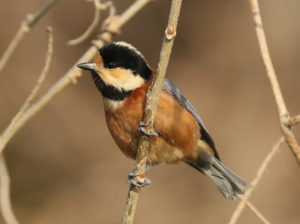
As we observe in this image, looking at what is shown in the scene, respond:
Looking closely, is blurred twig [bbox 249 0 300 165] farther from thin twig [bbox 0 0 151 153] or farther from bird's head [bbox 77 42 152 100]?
bird's head [bbox 77 42 152 100]

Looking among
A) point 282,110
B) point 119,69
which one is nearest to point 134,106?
point 119,69

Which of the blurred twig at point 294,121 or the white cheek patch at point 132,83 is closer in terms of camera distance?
the blurred twig at point 294,121

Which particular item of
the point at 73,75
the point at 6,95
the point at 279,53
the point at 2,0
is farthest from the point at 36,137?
the point at 73,75

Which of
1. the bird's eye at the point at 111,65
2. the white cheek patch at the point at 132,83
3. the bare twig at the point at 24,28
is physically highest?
the bare twig at the point at 24,28

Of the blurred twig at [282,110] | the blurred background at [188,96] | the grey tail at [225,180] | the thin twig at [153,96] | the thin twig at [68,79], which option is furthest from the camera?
the blurred background at [188,96]

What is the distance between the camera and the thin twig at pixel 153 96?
108 inches

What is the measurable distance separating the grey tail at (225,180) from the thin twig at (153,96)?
A: 176 cm

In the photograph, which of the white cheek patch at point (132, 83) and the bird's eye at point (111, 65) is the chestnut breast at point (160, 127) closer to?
the white cheek patch at point (132, 83)

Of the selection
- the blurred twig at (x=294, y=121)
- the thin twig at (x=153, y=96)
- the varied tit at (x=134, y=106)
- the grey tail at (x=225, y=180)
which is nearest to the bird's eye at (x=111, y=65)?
the varied tit at (x=134, y=106)

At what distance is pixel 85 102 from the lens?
28.1ft

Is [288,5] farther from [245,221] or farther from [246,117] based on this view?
[245,221]

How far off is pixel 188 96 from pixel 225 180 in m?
3.55

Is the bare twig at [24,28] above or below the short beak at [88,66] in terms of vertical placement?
above

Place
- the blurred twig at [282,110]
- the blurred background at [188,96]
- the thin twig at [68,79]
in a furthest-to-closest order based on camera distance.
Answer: the blurred background at [188,96]
the thin twig at [68,79]
the blurred twig at [282,110]
